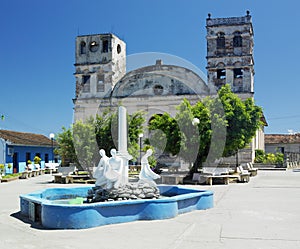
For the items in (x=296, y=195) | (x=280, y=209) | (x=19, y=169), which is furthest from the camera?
(x=19, y=169)

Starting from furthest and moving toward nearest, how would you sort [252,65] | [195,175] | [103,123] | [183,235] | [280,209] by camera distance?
[252,65] → [103,123] → [195,175] → [280,209] → [183,235]

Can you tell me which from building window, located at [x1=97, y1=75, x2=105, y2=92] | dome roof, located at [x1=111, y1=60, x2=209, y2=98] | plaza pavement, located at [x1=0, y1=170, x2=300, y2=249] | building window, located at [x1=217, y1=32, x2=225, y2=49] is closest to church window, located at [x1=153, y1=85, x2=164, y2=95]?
dome roof, located at [x1=111, y1=60, x2=209, y2=98]

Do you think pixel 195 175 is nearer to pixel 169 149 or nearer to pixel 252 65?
pixel 169 149

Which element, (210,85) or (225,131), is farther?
(210,85)

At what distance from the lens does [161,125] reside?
20.4 m

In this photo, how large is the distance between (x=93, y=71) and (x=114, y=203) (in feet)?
88.9

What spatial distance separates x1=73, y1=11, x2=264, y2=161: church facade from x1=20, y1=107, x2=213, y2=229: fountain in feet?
68.5

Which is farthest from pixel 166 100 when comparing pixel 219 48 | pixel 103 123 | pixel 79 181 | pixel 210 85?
pixel 79 181

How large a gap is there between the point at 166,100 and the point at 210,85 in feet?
12.3

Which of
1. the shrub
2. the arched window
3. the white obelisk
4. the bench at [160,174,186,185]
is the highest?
the arched window

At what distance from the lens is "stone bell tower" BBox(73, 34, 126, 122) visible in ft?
111

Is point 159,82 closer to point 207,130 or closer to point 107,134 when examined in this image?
point 107,134

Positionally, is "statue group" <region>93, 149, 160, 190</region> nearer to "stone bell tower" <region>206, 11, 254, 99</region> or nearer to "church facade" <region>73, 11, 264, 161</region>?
"church facade" <region>73, 11, 264, 161</region>

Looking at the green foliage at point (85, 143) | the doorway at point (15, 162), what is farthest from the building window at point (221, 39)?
the doorway at point (15, 162)
